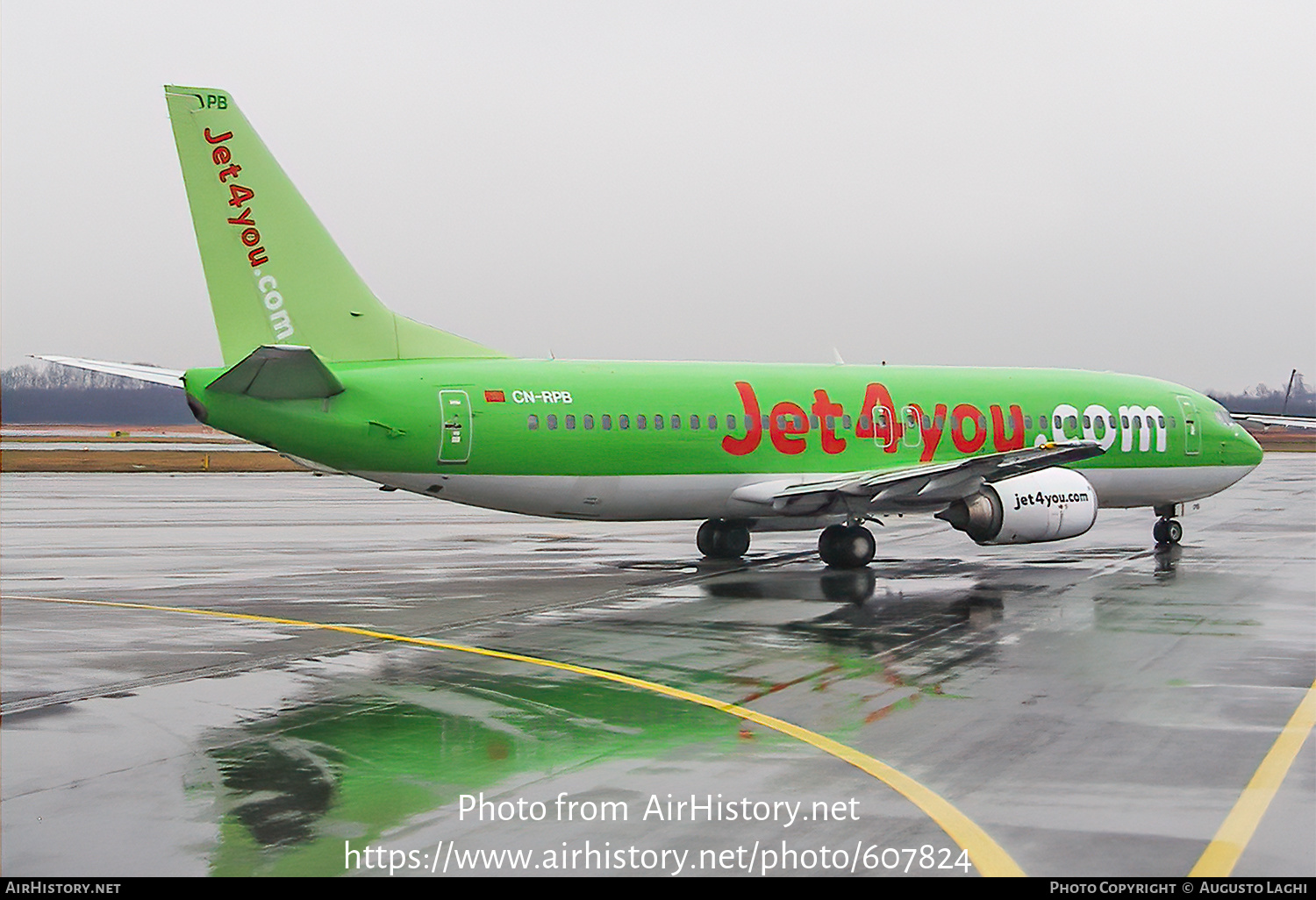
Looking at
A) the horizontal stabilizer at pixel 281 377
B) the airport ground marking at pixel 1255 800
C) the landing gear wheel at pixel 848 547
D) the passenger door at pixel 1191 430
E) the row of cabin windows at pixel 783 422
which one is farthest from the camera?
the passenger door at pixel 1191 430

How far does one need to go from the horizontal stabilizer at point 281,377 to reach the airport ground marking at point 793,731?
388 cm

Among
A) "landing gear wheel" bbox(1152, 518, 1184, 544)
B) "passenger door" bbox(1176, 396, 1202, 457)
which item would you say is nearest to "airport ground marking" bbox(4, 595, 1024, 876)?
"landing gear wheel" bbox(1152, 518, 1184, 544)

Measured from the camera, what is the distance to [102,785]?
9766 mm

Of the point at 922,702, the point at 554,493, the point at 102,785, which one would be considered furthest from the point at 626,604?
the point at 102,785

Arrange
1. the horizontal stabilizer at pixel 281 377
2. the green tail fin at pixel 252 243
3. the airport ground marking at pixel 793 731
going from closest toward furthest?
the airport ground marking at pixel 793 731
the horizontal stabilizer at pixel 281 377
the green tail fin at pixel 252 243

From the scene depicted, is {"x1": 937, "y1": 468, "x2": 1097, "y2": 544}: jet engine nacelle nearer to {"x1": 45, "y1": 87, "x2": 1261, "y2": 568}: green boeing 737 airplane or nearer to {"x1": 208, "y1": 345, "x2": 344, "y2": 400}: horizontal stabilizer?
{"x1": 45, "y1": 87, "x2": 1261, "y2": 568}: green boeing 737 airplane

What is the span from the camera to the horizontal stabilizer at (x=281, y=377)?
2056cm

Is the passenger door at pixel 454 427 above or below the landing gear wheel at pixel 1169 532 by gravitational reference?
above

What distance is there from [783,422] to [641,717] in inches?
602

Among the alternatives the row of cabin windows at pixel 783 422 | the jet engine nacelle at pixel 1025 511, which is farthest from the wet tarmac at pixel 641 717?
the row of cabin windows at pixel 783 422

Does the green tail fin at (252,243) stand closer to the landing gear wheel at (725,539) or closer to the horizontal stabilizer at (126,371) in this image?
the horizontal stabilizer at (126,371)

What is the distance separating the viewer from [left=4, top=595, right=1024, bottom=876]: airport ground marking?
8406 millimetres

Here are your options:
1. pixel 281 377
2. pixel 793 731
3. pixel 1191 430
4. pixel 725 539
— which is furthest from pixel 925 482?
pixel 793 731
